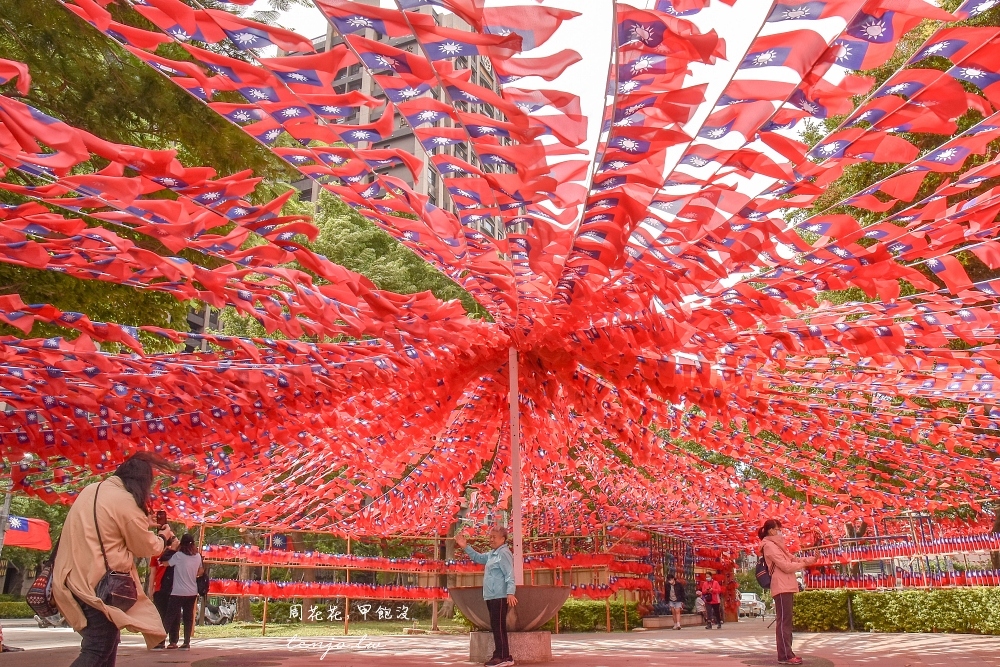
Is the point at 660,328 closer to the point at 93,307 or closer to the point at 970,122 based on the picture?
the point at 93,307

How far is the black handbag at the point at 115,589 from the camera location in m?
3.64

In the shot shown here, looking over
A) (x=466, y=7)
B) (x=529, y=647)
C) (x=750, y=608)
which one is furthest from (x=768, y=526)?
(x=750, y=608)

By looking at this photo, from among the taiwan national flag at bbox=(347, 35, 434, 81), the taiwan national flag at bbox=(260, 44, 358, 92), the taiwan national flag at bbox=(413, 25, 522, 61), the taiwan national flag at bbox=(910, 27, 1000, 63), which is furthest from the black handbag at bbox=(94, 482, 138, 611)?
the taiwan national flag at bbox=(910, 27, 1000, 63)

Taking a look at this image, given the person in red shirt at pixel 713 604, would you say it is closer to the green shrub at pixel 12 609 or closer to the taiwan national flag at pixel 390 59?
the taiwan national flag at pixel 390 59

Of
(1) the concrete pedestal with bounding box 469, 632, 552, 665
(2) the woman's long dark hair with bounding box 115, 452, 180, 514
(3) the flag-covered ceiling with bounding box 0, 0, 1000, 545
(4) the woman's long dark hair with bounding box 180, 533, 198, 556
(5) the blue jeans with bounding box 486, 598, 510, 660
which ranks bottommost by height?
(1) the concrete pedestal with bounding box 469, 632, 552, 665

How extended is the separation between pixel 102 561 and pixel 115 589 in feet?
0.52

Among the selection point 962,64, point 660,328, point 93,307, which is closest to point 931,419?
point 660,328

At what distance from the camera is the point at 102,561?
3699mm

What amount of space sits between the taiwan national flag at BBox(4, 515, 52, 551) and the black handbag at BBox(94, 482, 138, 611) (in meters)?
11.1

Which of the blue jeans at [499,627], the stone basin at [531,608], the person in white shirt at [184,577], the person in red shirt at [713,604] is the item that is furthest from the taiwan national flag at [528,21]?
the person in red shirt at [713,604]

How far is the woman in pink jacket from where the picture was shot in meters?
7.25

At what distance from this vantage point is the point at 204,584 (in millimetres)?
10508

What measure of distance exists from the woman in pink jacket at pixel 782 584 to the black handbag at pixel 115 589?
5896 mm

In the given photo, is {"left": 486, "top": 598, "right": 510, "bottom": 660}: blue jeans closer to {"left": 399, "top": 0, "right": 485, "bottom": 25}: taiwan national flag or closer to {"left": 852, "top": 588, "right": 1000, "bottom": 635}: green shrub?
{"left": 399, "top": 0, "right": 485, "bottom": 25}: taiwan national flag
